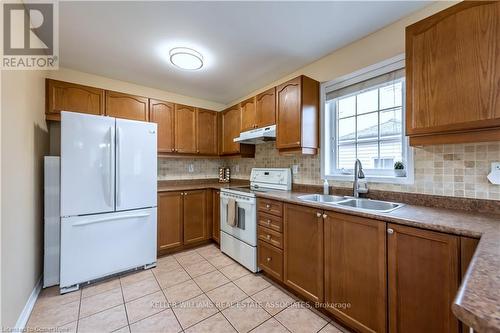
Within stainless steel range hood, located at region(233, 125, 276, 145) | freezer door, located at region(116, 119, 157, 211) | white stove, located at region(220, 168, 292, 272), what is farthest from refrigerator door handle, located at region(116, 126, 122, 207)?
stainless steel range hood, located at region(233, 125, 276, 145)

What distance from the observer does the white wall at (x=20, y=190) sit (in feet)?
4.25

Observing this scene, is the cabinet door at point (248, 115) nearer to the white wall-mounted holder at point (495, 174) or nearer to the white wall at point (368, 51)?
the white wall at point (368, 51)

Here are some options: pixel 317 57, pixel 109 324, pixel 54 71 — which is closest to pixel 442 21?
pixel 317 57

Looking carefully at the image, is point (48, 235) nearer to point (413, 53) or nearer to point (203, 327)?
point (203, 327)

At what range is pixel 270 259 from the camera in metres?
2.13

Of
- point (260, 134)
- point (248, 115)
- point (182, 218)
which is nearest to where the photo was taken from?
point (260, 134)

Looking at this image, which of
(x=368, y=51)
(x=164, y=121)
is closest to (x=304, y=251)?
(x=368, y=51)

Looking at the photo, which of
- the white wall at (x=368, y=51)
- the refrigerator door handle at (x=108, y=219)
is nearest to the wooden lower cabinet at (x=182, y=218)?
the refrigerator door handle at (x=108, y=219)

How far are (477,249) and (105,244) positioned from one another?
273cm

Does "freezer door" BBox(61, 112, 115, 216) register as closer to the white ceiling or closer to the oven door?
the white ceiling

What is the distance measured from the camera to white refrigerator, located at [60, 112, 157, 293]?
1942 millimetres

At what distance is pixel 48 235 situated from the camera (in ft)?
6.40

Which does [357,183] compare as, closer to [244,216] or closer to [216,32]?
[244,216]

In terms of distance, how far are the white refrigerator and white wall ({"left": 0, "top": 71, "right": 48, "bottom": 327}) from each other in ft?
0.70
